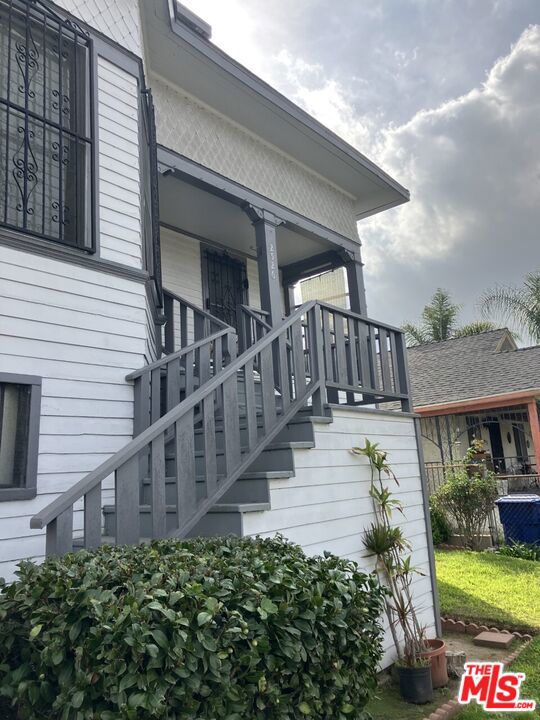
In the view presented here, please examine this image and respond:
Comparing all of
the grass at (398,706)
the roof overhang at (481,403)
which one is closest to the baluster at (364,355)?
the grass at (398,706)

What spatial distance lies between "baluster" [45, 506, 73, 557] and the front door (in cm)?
543

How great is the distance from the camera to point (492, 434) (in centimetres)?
1593

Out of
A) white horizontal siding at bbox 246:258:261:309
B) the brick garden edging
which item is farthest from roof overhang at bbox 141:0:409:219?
the brick garden edging

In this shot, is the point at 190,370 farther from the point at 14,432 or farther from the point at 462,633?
the point at 462,633

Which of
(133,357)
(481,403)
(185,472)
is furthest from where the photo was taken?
(481,403)

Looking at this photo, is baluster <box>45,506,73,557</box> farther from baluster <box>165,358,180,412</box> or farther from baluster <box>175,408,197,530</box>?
baluster <box>165,358,180,412</box>

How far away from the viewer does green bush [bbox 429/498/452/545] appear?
29.1 ft

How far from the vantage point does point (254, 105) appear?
641cm

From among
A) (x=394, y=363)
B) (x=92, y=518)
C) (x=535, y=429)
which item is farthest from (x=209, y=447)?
(x=535, y=429)

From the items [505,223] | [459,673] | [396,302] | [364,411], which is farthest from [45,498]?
[396,302]

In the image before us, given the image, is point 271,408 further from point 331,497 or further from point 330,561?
point 330,561

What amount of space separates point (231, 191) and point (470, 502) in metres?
6.04

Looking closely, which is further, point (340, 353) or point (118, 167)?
point (340, 353)

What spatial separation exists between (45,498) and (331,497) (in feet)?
6.38
